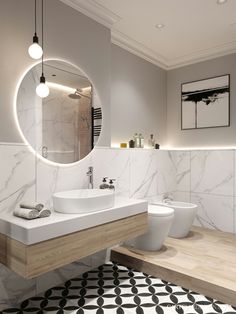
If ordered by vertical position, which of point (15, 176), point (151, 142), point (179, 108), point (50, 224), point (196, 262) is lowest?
point (196, 262)

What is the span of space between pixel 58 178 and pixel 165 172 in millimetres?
2000

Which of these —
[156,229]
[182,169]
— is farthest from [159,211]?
[182,169]

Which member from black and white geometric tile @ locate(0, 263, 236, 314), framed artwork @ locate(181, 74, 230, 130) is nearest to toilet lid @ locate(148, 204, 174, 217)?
black and white geometric tile @ locate(0, 263, 236, 314)

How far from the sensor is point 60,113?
7.86ft

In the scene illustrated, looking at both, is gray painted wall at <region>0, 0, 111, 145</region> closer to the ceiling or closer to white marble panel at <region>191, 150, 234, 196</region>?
the ceiling

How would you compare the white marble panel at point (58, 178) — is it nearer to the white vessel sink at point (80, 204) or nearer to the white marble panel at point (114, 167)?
the white marble panel at point (114, 167)

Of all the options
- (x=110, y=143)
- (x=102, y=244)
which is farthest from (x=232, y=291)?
(x=110, y=143)

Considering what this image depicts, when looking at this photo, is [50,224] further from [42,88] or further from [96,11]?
[96,11]

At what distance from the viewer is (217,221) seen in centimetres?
365

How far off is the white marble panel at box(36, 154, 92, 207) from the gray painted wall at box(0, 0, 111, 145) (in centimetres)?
33

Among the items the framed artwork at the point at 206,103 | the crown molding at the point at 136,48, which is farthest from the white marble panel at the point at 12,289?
the framed artwork at the point at 206,103

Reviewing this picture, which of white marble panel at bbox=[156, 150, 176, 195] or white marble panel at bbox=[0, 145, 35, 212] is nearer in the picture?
white marble panel at bbox=[0, 145, 35, 212]

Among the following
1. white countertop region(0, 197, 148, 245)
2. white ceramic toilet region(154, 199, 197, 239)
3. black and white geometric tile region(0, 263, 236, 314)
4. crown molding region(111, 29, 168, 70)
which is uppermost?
crown molding region(111, 29, 168, 70)

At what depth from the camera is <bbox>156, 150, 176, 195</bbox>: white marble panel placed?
148 inches
